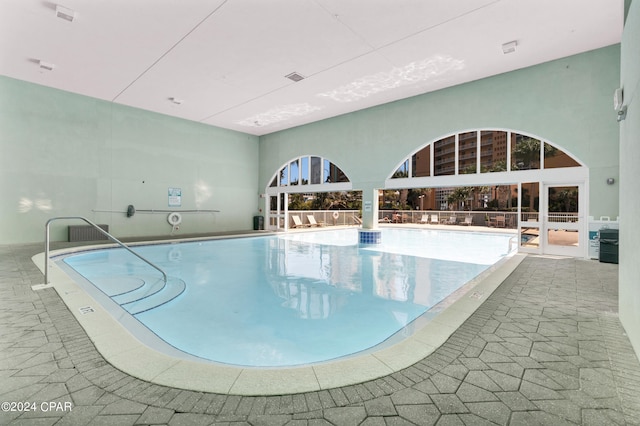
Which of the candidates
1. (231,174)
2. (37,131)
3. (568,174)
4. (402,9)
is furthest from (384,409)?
(231,174)

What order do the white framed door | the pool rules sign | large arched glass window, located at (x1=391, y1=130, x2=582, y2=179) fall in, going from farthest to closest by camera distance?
the white framed door, the pool rules sign, large arched glass window, located at (x1=391, y1=130, x2=582, y2=179)

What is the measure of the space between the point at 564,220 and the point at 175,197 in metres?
12.3

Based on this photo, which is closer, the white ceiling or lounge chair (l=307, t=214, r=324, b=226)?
the white ceiling

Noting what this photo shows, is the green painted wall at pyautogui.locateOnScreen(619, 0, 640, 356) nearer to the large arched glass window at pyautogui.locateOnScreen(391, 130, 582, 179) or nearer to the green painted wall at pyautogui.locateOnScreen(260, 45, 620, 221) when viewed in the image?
the green painted wall at pyautogui.locateOnScreen(260, 45, 620, 221)

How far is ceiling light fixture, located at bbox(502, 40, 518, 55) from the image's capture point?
6283mm

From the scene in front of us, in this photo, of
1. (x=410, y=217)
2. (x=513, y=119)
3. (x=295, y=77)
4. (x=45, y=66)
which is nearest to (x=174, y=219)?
(x=45, y=66)

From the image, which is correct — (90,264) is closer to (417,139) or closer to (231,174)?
(231,174)

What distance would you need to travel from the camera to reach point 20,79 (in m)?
8.31

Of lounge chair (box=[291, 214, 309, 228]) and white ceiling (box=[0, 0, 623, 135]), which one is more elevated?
white ceiling (box=[0, 0, 623, 135])

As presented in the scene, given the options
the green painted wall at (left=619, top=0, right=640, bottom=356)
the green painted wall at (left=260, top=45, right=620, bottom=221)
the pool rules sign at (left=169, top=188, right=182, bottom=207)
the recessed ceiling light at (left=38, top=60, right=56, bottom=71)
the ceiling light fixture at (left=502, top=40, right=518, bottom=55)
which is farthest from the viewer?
the pool rules sign at (left=169, top=188, right=182, bottom=207)

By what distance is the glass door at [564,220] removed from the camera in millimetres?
6969

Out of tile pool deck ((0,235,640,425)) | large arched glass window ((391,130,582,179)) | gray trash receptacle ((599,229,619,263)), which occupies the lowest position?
tile pool deck ((0,235,640,425))

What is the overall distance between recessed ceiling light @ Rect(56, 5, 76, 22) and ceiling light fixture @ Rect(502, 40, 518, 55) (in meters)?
8.24

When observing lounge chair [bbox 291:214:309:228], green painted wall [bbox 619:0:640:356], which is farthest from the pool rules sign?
green painted wall [bbox 619:0:640:356]
